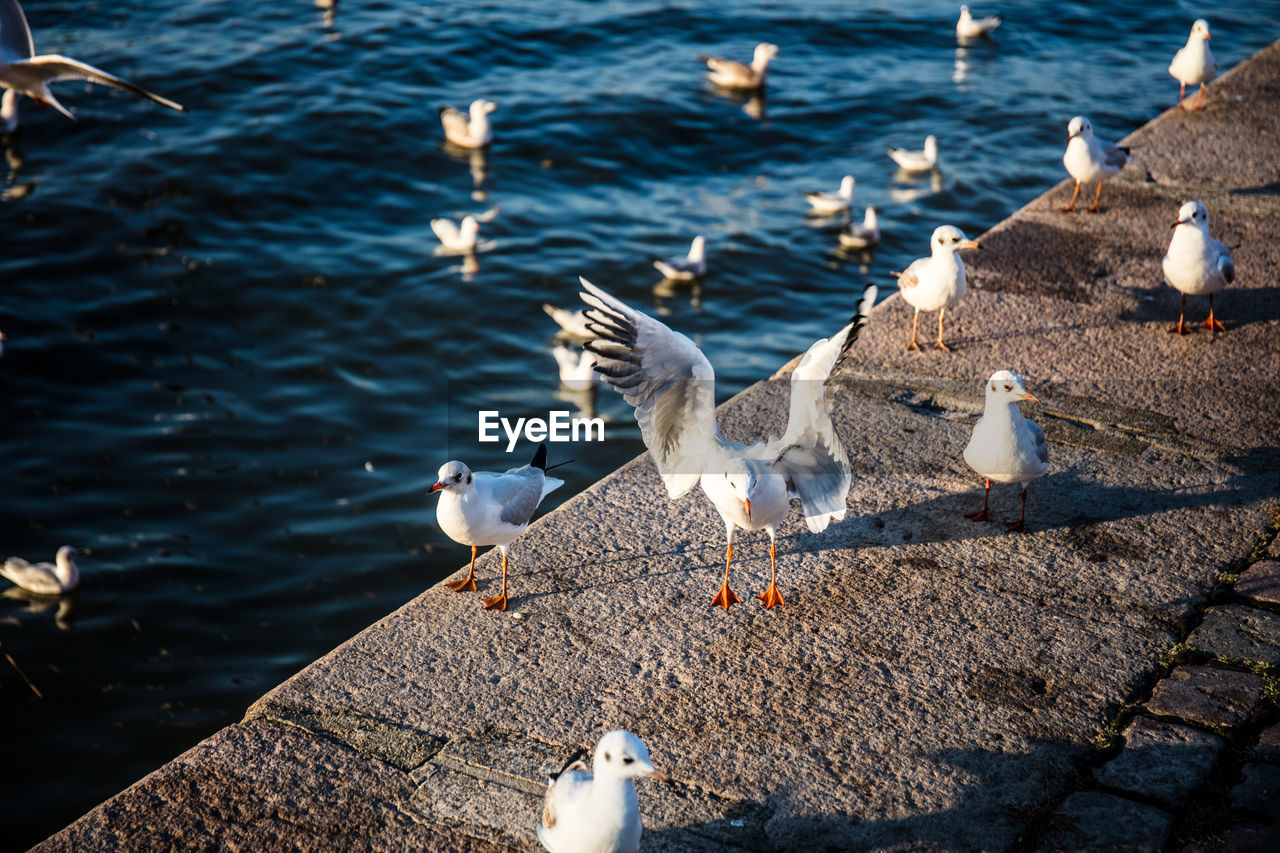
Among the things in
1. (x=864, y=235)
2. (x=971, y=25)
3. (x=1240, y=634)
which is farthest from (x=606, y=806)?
(x=971, y=25)

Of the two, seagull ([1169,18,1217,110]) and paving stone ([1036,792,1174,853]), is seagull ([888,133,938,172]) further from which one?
paving stone ([1036,792,1174,853])

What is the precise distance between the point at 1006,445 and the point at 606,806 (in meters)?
2.21

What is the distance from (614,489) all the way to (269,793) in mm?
1862

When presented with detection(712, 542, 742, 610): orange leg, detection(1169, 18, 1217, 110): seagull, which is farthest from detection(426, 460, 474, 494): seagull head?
detection(1169, 18, 1217, 110): seagull

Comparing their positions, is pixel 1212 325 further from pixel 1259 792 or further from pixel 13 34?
pixel 13 34

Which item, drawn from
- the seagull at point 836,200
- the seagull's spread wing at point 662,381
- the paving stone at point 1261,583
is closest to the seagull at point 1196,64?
the seagull at point 836,200

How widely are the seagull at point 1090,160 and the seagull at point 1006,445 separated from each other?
3.23 metres

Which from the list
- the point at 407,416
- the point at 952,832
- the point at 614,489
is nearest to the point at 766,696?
the point at 952,832

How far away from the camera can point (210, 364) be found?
26.7 feet

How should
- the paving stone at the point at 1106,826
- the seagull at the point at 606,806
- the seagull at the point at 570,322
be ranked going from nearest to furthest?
the seagull at the point at 606,806, the paving stone at the point at 1106,826, the seagull at the point at 570,322

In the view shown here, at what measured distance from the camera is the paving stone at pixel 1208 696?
3.04 meters

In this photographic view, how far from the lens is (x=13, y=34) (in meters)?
6.14

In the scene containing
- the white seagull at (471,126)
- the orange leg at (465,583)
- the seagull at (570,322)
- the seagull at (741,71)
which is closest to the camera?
the orange leg at (465,583)

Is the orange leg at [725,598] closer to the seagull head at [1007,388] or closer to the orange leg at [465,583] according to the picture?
the orange leg at [465,583]
